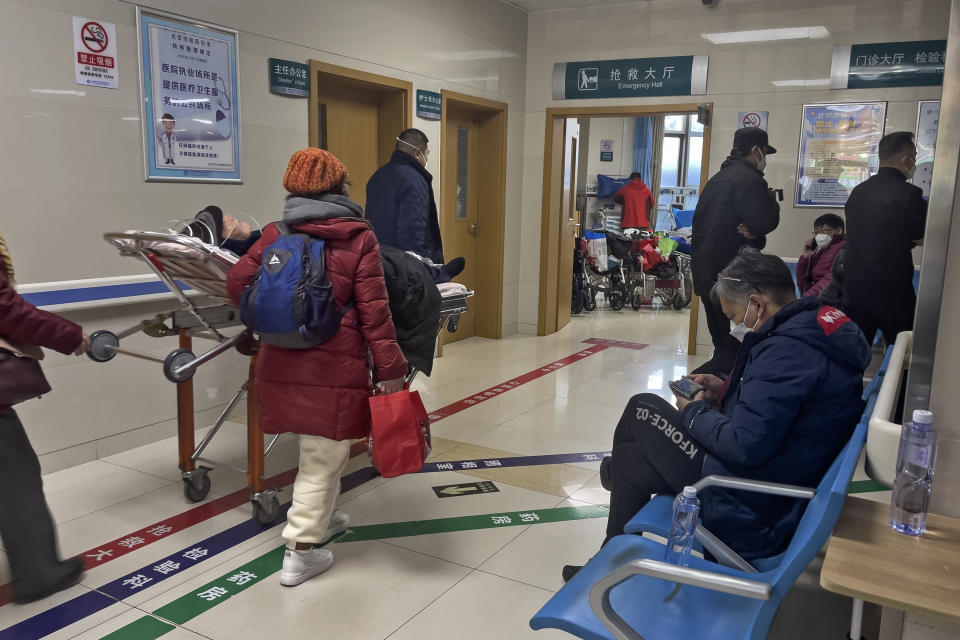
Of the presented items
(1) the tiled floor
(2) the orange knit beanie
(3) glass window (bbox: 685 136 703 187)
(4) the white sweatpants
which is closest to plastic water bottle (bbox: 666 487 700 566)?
(1) the tiled floor

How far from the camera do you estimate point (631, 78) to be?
6.86 meters

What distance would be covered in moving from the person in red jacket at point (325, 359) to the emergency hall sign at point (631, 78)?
15.8 ft

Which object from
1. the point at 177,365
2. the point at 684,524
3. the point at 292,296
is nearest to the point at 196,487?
the point at 177,365

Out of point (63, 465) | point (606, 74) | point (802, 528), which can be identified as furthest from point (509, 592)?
point (606, 74)

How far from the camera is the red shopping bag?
103 inches

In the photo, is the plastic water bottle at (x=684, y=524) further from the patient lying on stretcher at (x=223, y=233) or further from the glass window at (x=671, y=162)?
the glass window at (x=671, y=162)

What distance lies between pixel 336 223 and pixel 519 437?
A: 2205 millimetres

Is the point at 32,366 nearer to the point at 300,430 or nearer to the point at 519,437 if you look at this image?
the point at 300,430

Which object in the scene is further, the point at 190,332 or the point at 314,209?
the point at 190,332

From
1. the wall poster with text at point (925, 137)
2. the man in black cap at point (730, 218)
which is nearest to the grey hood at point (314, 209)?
the man in black cap at point (730, 218)

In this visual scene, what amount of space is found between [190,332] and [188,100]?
154cm

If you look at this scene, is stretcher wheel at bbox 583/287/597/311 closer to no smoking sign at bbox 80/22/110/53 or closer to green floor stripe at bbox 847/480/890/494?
green floor stripe at bbox 847/480/890/494

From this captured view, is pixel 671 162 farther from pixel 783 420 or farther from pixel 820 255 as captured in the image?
pixel 783 420

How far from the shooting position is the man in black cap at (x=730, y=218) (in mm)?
4348
